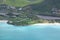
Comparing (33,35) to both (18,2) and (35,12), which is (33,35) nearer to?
(35,12)

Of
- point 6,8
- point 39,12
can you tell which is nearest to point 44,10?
point 39,12

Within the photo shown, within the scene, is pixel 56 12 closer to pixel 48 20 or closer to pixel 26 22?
pixel 48 20

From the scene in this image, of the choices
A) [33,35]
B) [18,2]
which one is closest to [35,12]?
[18,2]

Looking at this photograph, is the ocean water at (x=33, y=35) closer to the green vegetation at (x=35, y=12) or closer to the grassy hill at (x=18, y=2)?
the green vegetation at (x=35, y=12)

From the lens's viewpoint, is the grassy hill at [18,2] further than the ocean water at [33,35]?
Yes

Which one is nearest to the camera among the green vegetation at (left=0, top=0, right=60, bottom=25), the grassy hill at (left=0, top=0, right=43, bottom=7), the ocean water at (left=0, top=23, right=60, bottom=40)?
the ocean water at (left=0, top=23, right=60, bottom=40)

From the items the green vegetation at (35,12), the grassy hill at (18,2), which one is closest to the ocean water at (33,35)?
the green vegetation at (35,12)

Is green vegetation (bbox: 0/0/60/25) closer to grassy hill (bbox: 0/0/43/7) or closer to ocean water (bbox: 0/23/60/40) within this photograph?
ocean water (bbox: 0/23/60/40)

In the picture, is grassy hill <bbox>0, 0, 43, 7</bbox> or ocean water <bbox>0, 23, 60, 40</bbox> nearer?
ocean water <bbox>0, 23, 60, 40</bbox>

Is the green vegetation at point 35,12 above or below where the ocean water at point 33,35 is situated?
above

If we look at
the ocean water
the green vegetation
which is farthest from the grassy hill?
the ocean water

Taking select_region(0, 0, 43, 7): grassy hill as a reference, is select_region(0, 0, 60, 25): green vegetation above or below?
below

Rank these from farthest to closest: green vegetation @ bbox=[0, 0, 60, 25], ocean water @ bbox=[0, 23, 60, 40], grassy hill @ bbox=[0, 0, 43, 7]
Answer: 1. grassy hill @ bbox=[0, 0, 43, 7]
2. green vegetation @ bbox=[0, 0, 60, 25]
3. ocean water @ bbox=[0, 23, 60, 40]
